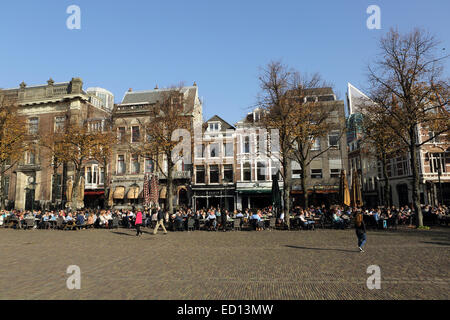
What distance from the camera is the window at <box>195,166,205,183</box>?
4072 cm

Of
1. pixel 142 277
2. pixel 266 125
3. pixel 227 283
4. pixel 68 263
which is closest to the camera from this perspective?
pixel 227 283

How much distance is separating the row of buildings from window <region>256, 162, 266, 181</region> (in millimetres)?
124

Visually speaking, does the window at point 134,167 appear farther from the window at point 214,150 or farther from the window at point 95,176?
the window at point 214,150

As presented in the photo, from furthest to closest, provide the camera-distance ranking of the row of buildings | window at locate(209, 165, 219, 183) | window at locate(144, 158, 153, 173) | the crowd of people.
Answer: window at locate(144, 158, 153, 173) → window at locate(209, 165, 219, 183) → the row of buildings → the crowd of people

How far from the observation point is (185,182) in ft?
133

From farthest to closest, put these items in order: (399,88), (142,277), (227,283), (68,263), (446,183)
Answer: (446,183)
(399,88)
(68,263)
(142,277)
(227,283)

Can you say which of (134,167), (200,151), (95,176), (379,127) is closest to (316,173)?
(200,151)

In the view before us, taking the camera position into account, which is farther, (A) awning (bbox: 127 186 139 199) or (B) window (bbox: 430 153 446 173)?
(A) awning (bbox: 127 186 139 199)

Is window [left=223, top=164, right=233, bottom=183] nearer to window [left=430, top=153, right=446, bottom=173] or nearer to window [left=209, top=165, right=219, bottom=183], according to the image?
window [left=209, top=165, right=219, bottom=183]

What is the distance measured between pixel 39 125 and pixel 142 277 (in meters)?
42.0

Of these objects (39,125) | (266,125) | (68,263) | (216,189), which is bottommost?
(68,263)

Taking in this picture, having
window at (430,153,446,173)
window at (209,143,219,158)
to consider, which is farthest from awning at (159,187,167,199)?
window at (430,153,446,173)

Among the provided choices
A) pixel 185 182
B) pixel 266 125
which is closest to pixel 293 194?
pixel 185 182
